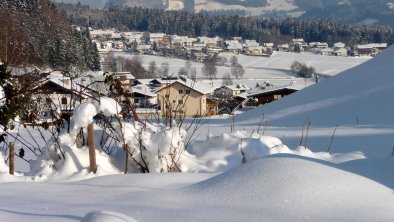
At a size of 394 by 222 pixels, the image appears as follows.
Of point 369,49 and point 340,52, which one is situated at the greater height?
point 369,49

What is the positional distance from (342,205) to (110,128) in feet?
7.07

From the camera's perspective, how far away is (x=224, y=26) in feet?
350

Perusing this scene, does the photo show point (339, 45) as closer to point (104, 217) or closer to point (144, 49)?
point (144, 49)

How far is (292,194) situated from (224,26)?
10524 centimetres

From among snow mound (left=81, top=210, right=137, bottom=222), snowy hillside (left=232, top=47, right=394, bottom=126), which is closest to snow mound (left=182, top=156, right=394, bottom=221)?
snow mound (left=81, top=210, right=137, bottom=222)

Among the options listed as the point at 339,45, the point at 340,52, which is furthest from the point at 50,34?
the point at 339,45

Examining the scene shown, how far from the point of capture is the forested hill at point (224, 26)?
323ft

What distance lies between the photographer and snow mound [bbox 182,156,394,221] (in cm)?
243

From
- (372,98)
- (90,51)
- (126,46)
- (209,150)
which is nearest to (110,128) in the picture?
(209,150)

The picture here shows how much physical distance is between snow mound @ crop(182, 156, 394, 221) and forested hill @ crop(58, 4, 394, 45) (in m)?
94.5

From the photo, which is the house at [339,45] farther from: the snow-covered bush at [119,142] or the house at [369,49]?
the snow-covered bush at [119,142]

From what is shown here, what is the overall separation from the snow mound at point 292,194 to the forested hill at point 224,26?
9454cm

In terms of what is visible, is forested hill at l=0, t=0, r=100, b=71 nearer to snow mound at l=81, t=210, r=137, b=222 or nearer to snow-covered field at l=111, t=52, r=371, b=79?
snow-covered field at l=111, t=52, r=371, b=79

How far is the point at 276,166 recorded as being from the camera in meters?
2.82
